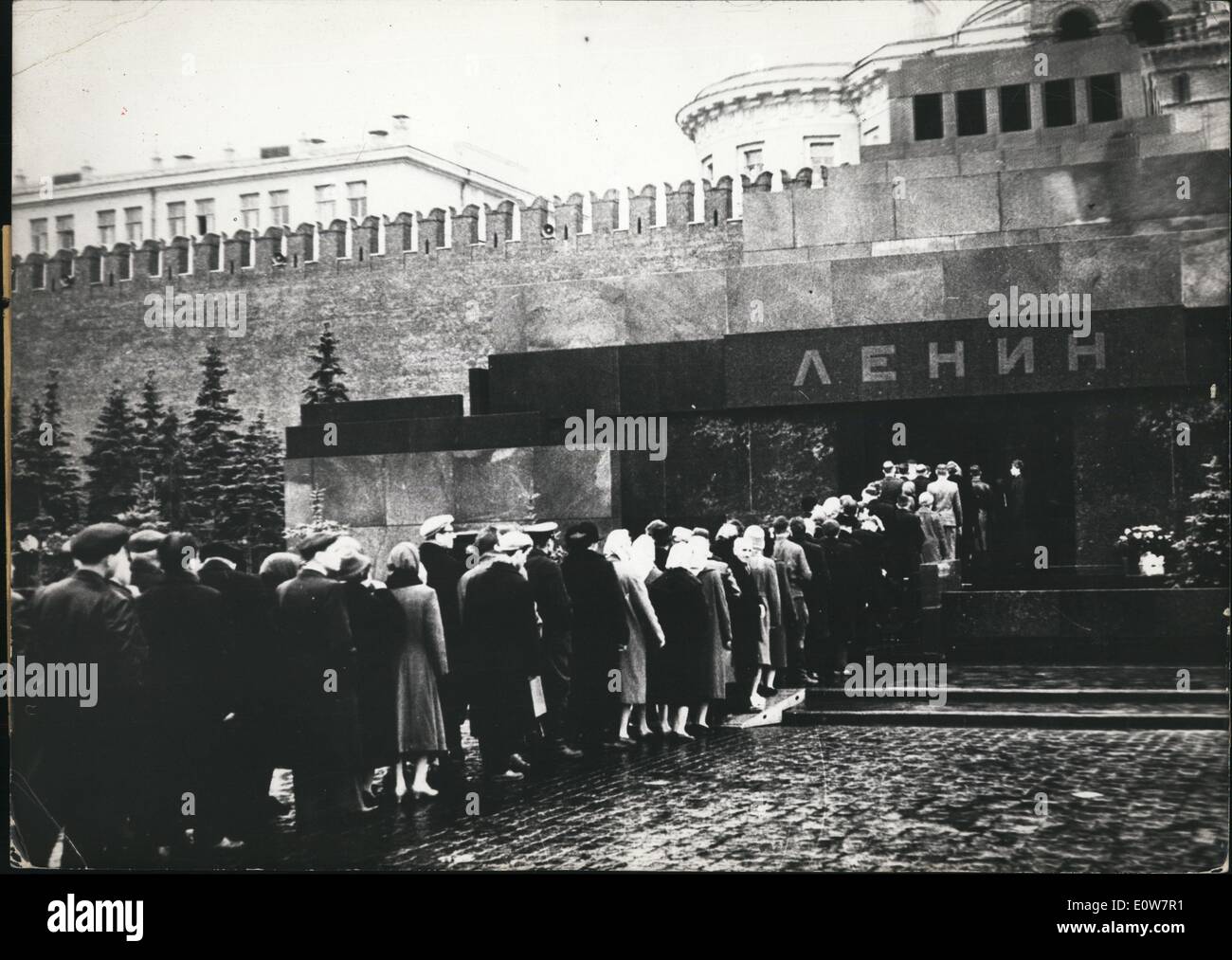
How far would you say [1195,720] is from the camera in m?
6.48

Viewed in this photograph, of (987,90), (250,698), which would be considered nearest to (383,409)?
(250,698)

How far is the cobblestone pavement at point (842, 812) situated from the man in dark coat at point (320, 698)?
0.20m

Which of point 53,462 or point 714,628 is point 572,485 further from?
point 53,462

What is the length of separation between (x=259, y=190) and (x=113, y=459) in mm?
1803

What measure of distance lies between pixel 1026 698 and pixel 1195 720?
2.76ft

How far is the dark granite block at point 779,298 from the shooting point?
7148mm

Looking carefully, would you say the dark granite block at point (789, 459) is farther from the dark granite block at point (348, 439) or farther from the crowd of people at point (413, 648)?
the dark granite block at point (348, 439)

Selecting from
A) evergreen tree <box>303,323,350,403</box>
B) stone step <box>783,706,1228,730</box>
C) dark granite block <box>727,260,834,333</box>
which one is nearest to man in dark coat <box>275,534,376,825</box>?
evergreen tree <box>303,323,350,403</box>

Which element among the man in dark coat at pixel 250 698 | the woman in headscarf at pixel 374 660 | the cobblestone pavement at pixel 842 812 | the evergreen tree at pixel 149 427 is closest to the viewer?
the cobblestone pavement at pixel 842 812

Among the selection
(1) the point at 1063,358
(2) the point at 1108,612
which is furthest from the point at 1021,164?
(2) the point at 1108,612

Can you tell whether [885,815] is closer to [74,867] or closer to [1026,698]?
[1026,698]

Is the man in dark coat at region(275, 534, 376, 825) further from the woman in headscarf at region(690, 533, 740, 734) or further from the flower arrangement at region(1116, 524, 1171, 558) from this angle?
the flower arrangement at region(1116, 524, 1171, 558)

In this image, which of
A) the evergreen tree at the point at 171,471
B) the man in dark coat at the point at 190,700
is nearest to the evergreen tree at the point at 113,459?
the evergreen tree at the point at 171,471

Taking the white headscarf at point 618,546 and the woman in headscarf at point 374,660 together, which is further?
the white headscarf at point 618,546
